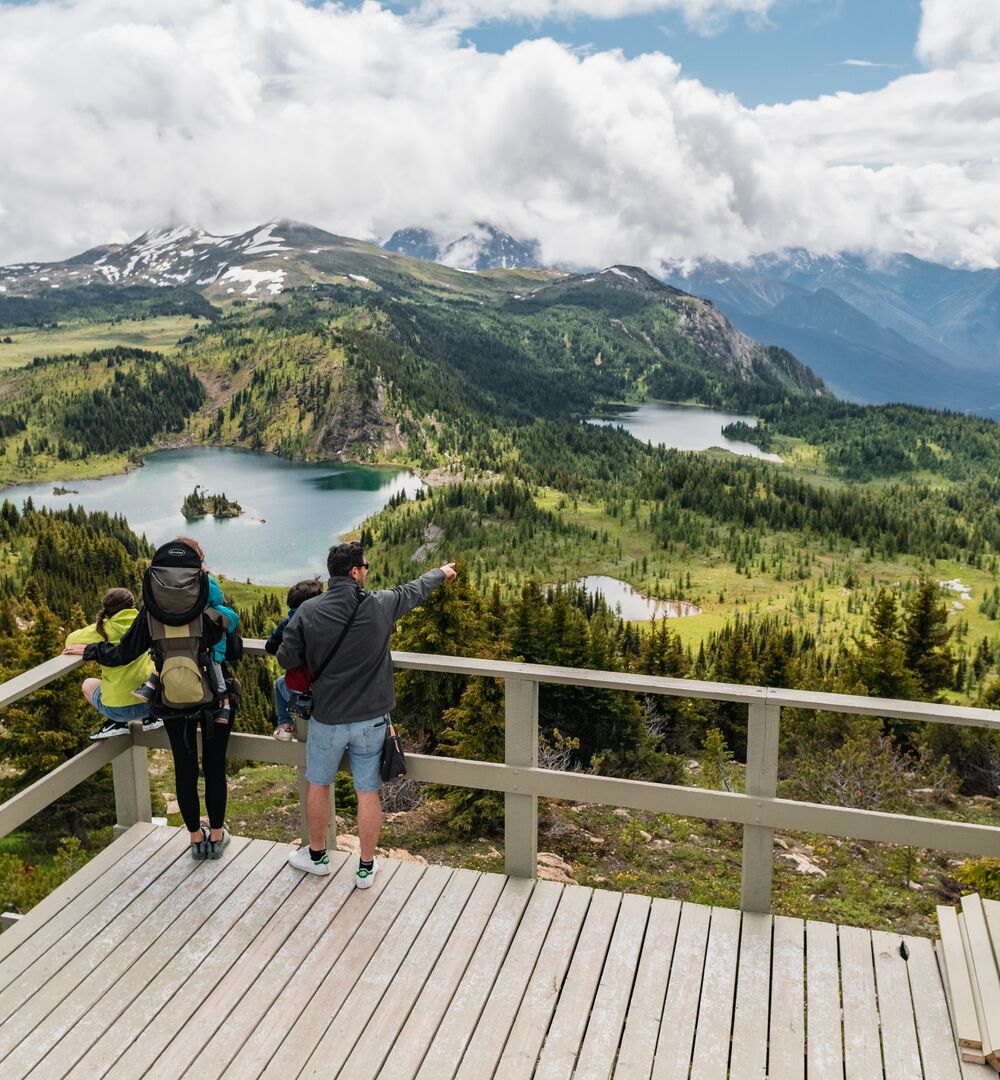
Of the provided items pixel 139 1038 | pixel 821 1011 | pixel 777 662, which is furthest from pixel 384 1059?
pixel 777 662

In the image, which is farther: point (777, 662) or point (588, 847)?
point (777, 662)

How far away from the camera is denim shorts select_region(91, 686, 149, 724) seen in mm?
6898

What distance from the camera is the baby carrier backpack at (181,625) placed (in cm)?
607

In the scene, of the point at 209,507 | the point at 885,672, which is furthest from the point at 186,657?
the point at 209,507

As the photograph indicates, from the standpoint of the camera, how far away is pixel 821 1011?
17.0 ft

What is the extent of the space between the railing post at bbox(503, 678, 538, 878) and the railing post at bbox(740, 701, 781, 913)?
1.44 m

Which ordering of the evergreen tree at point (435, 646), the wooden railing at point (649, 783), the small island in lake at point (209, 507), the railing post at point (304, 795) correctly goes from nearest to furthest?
the wooden railing at point (649, 783) → the railing post at point (304, 795) → the evergreen tree at point (435, 646) → the small island in lake at point (209, 507)

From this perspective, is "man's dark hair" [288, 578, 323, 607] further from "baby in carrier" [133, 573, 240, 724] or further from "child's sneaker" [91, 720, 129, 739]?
"child's sneaker" [91, 720, 129, 739]

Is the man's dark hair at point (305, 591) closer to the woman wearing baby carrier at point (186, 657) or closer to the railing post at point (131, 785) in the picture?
the woman wearing baby carrier at point (186, 657)

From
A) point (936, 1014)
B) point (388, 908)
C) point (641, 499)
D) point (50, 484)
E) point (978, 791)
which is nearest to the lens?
point (936, 1014)

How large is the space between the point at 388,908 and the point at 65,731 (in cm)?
2045

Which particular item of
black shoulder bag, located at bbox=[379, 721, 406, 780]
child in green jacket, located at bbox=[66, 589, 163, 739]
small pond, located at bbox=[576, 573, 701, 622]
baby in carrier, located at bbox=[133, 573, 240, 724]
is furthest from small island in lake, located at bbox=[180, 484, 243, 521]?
black shoulder bag, located at bbox=[379, 721, 406, 780]

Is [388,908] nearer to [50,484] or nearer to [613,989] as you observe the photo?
[613,989]

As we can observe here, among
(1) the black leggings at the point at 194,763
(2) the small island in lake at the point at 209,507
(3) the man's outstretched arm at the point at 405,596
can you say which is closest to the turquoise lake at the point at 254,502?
(2) the small island in lake at the point at 209,507
